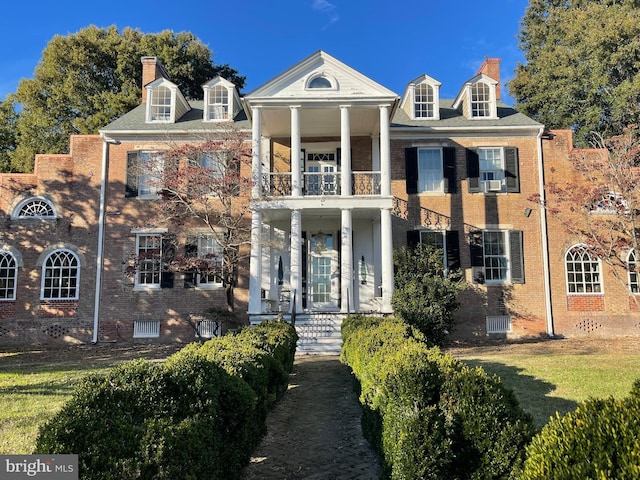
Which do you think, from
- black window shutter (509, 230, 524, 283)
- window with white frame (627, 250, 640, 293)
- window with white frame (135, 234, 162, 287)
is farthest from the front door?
window with white frame (627, 250, 640, 293)

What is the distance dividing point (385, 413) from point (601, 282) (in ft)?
49.8

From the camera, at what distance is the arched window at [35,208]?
1650cm

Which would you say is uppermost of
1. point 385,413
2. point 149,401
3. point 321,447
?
point 149,401

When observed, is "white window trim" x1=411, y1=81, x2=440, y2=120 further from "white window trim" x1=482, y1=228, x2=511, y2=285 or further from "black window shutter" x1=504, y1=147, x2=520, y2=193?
"white window trim" x1=482, y1=228, x2=511, y2=285

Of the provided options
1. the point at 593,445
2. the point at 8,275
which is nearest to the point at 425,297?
the point at 593,445

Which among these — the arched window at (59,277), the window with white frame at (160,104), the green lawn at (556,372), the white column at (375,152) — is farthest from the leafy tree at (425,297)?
the arched window at (59,277)

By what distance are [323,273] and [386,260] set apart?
9.81 ft

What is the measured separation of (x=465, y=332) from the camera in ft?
52.0

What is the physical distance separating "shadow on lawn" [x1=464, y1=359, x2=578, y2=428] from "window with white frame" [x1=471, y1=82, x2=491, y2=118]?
10773 mm

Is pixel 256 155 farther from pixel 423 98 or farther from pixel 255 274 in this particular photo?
pixel 423 98

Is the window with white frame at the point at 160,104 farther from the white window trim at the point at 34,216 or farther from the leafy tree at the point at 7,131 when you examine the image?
the leafy tree at the point at 7,131

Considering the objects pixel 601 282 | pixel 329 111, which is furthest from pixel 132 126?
pixel 601 282

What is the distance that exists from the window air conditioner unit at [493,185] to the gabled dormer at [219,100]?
991 centimetres

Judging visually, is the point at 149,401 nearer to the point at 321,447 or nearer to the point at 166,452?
the point at 166,452
